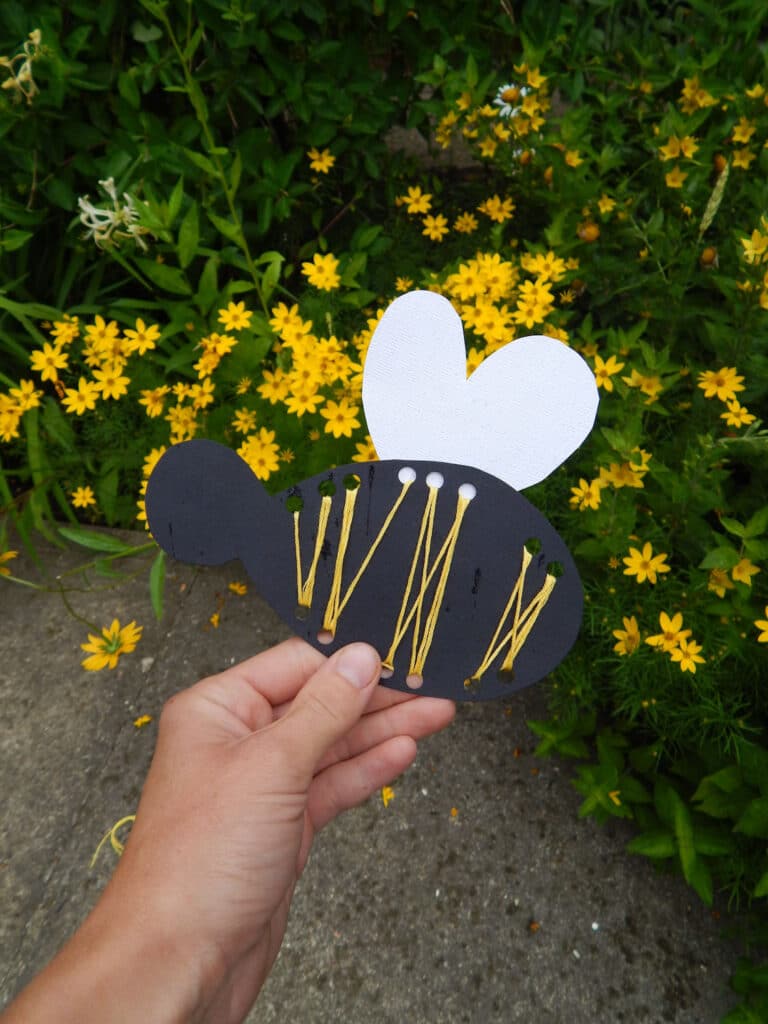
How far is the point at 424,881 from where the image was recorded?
148 cm

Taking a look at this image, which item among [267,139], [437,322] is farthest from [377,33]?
[437,322]

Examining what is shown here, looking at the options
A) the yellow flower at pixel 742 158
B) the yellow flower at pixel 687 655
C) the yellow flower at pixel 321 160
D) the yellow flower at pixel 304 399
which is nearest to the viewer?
the yellow flower at pixel 687 655

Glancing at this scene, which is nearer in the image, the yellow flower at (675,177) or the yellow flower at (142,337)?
the yellow flower at (142,337)

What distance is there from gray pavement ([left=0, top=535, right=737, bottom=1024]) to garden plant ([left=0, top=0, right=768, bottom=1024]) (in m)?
0.13

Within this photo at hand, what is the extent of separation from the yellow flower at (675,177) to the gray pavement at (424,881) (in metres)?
1.32

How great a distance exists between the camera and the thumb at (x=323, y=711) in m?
0.88

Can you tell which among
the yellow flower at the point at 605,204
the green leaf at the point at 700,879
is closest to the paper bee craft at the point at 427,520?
the green leaf at the point at 700,879

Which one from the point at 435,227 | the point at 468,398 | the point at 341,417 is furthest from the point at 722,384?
the point at 435,227

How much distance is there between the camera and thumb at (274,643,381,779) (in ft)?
2.89

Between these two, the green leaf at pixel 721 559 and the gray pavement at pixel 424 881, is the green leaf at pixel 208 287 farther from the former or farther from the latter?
the green leaf at pixel 721 559

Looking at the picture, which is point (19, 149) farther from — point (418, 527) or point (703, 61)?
point (703, 61)

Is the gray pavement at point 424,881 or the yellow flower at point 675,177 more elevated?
the yellow flower at point 675,177

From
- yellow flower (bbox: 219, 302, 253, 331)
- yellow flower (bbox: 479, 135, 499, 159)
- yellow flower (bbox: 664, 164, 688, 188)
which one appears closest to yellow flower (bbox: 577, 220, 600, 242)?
yellow flower (bbox: 664, 164, 688, 188)

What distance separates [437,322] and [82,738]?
1.38 meters
